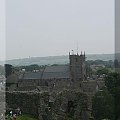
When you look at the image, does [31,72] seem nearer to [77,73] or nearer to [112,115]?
[77,73]

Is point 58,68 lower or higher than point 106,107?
lower

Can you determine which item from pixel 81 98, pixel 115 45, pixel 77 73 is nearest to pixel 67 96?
pixel 81 98

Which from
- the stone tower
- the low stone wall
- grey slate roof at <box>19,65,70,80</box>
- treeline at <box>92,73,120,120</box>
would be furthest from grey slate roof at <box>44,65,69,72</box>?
the low stone wall

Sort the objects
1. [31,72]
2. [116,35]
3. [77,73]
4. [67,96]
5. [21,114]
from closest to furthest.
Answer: [116,35], [21,114], [67,96], [77,73], [31,72]

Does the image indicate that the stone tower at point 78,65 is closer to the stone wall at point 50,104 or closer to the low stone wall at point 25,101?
the stone wall at point 50,104

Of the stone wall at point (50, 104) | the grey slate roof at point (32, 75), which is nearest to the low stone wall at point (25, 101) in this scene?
the stone wall at point (50, 104)

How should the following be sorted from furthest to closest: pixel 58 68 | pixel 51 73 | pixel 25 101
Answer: pixel 58 68 → pixel 51 73 → pixel 25 101

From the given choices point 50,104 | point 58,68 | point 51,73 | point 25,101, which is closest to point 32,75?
point 51,73

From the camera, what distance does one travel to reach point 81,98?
3.29 metres

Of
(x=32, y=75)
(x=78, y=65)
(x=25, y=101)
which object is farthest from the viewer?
(x=32, y=75)

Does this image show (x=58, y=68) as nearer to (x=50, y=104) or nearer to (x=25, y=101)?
(x=50, y=104)

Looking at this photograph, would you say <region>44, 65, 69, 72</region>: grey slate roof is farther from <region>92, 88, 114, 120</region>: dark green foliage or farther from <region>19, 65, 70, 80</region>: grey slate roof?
<region>92, 88, 114, 120</region>: dark green foliage

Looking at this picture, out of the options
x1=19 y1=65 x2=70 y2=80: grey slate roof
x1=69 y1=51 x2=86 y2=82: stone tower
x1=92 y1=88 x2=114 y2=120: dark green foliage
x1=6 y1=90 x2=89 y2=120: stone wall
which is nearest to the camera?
x1=6 y1=90 x2=89 y2=120: stone wall

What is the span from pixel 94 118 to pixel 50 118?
0.47 meters
